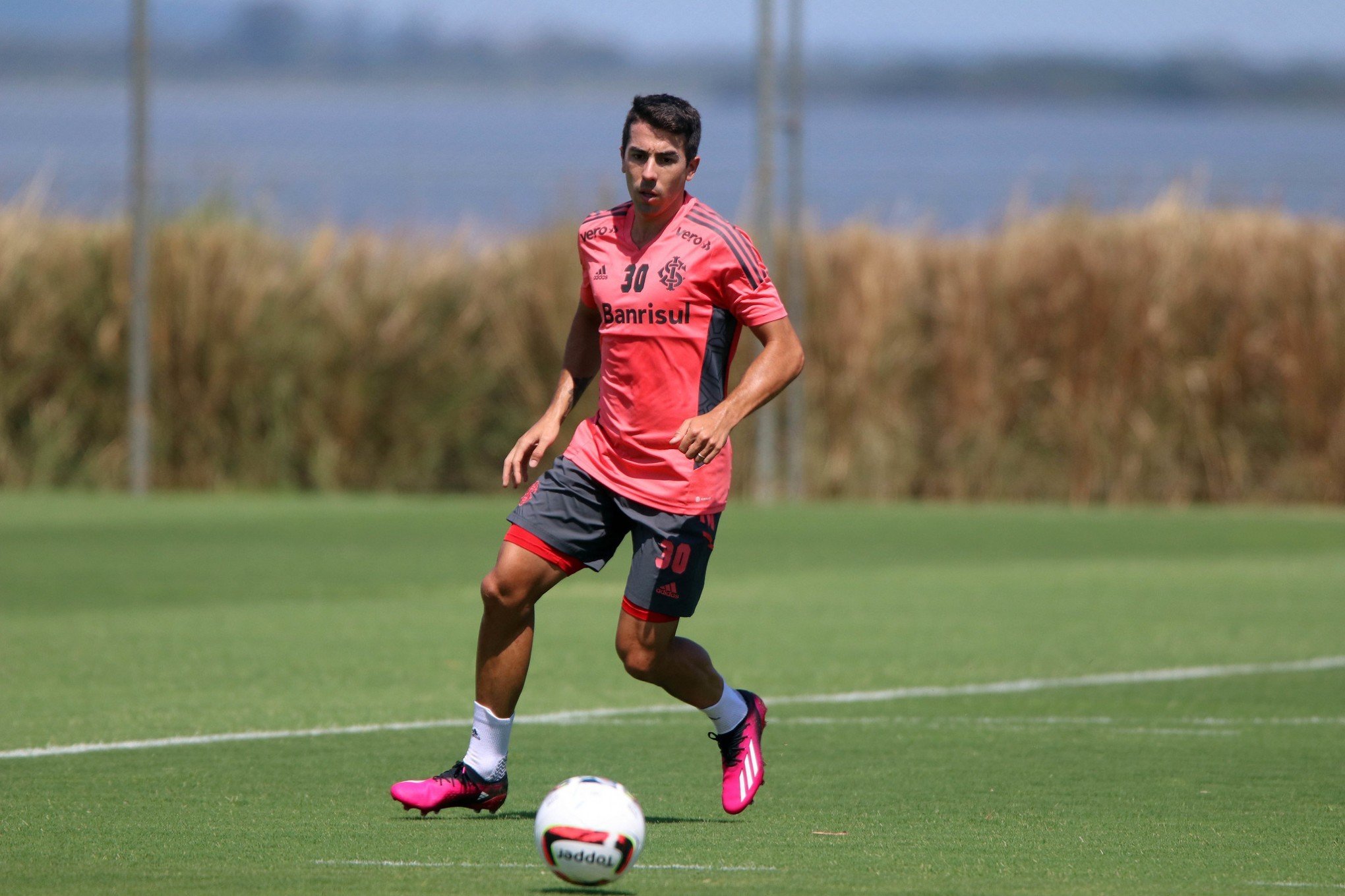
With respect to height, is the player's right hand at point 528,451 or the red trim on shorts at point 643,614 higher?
the player's right hand at point 528,451

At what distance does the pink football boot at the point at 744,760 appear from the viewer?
6.55 meters

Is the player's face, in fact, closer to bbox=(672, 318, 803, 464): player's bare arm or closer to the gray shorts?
bbox=(672, 318, 803, 464): player's bare arm

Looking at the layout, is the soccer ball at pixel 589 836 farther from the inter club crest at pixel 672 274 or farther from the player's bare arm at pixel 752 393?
the inter club crest at pixel 672 274

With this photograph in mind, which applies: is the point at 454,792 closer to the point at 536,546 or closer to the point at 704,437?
the point at 536,546

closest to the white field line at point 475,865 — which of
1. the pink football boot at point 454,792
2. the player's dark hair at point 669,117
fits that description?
the pink football boot at point 454,792

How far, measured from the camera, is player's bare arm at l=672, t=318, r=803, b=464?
6238 mm

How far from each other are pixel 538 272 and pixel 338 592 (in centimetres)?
724

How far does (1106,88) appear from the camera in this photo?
2948 centimetres

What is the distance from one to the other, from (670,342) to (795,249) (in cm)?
1300

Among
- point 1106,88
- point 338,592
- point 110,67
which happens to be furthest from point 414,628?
point 1106,88

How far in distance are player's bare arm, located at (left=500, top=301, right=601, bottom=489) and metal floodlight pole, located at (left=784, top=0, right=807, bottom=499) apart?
12227mm

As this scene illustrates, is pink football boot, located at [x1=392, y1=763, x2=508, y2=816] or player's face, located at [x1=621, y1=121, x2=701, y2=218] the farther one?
player's face, located at [x1=621, y1=121, x2=701, y2=218]

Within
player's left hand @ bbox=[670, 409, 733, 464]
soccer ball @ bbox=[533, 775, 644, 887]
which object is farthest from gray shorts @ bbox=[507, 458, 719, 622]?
soccer ball @ bbox=[533, 775, 644, 887]

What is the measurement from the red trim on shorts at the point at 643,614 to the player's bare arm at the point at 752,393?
19.4 inches
